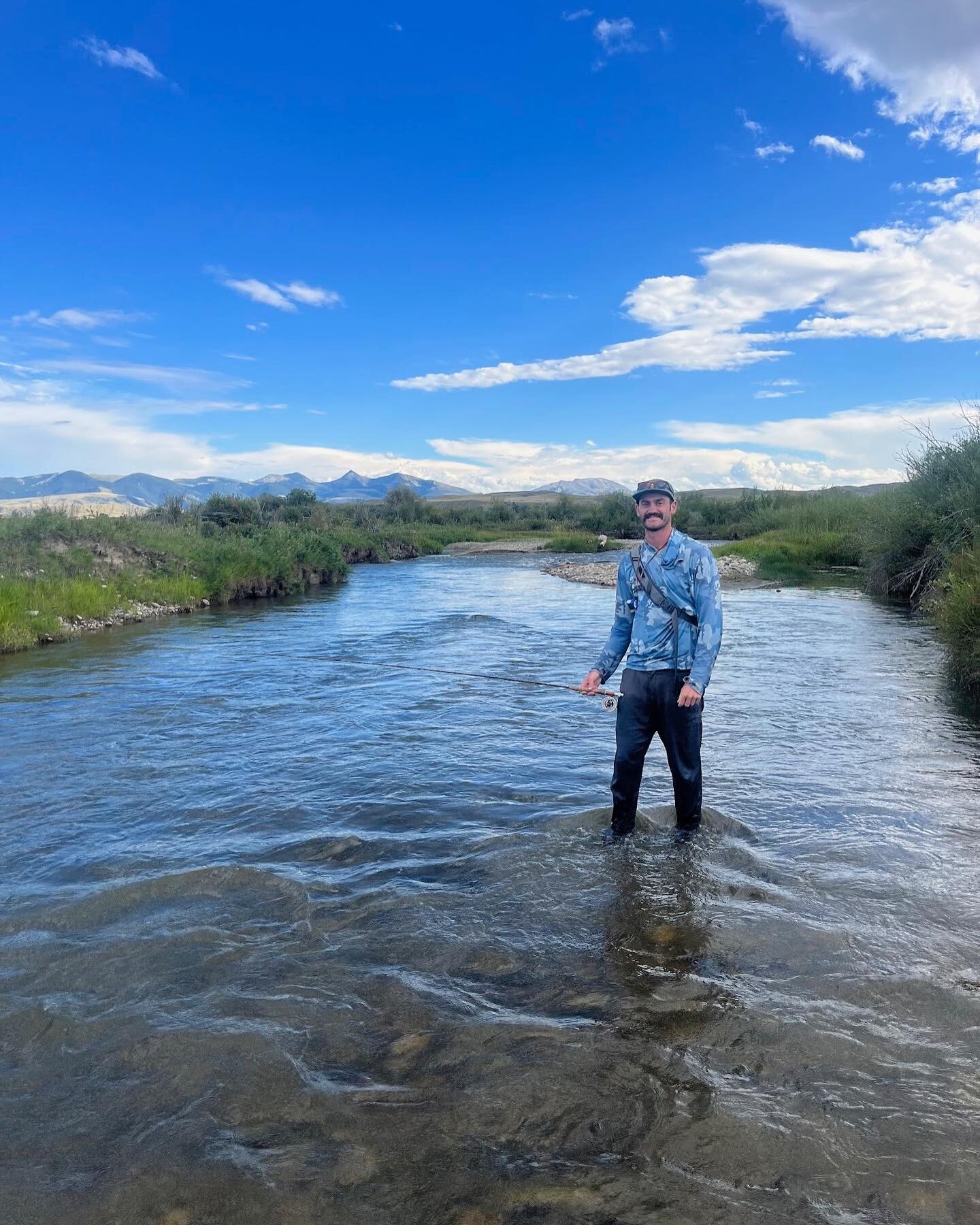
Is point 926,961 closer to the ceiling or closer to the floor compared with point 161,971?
closer to the ceiling

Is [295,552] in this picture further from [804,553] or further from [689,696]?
[689,696]

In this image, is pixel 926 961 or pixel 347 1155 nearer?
pixel 347 1155

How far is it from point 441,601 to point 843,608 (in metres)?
11.1

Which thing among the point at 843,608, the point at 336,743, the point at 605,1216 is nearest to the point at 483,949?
the point at 605,1216

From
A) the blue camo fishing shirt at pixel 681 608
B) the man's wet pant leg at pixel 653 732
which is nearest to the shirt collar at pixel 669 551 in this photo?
the blue camo fishing shirt at pixel 681 608

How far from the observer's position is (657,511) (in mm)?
5629

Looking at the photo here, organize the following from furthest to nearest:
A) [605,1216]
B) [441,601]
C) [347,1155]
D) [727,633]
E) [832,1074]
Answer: [441,601]
[727,633]
[832,1074]
[347,1155]
[605,1216]

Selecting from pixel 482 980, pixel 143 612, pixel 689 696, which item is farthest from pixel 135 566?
pixel 482 980

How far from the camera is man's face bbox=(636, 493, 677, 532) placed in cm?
562

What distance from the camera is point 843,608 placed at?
2123 centimetres

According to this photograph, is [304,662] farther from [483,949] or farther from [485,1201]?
[485,1201]

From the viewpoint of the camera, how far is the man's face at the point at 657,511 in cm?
562

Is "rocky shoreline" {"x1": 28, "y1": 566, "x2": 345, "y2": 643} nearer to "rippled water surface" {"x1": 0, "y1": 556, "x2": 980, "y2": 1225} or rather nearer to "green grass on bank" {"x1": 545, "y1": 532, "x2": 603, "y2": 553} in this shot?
"rippled water surface" {"x1": 0, "y1": 556, "x2": 980, "y2": 1225}

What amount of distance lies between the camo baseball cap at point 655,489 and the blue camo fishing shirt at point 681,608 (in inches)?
10.3
